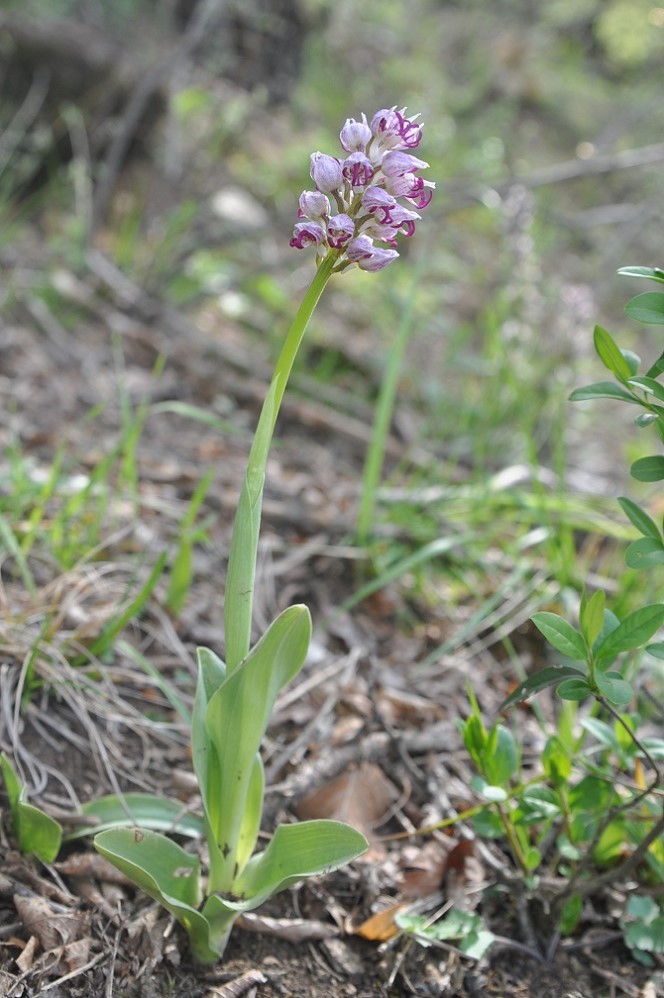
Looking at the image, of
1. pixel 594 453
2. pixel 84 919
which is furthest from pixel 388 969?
pixel 594 453

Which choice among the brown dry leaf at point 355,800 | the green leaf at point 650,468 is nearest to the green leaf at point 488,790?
the brown dry leaf at point 355,800

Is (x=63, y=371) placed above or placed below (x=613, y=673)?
above

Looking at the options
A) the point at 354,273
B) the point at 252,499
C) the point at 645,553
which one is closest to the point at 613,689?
the point at 645,553

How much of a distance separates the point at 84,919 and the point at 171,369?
2.45 metres

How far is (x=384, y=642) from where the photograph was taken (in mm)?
2193

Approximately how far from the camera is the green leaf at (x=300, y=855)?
1151 millimetres

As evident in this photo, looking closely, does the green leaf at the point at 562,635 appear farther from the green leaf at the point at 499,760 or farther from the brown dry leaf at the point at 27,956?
the brown dry leaf at the point at 27,956

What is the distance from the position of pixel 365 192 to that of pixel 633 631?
0.68 meters

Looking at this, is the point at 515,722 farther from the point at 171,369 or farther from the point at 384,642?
the point at 171,369

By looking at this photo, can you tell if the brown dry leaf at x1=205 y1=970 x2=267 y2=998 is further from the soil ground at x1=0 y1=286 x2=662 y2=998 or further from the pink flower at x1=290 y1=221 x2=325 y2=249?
the pink flower at x1=290 y1=221 x2=325 y2=249

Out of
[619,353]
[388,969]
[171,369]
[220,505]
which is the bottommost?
[388,969]

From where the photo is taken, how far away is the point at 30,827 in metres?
1.28

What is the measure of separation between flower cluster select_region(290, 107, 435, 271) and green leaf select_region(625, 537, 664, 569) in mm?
508

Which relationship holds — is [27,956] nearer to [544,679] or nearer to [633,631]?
[544,679]
